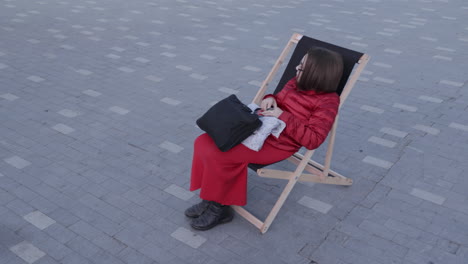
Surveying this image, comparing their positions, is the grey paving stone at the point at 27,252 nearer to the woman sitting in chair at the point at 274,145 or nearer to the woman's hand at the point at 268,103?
the woman sitting in chair at the point at 274,145

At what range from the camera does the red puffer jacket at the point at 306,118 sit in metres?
3.33

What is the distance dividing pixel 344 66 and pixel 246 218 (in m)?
1.35

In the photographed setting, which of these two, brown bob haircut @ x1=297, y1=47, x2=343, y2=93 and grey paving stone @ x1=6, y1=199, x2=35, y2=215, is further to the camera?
grey paving stone @ x1=6, y1=199, x2=35, y2=215

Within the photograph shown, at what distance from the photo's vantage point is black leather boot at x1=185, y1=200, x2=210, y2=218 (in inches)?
139

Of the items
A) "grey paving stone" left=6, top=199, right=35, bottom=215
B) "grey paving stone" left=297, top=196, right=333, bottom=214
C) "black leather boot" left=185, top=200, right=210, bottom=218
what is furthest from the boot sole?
"grey paving stone" left=6, top=199, right=35, bottom=215

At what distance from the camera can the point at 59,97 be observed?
A: 18.5ft

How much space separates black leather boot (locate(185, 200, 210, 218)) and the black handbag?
55cm

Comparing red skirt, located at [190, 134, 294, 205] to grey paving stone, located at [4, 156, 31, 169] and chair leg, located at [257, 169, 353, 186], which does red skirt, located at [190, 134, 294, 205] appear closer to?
chair leg, located at [257, 169, 353, 186]

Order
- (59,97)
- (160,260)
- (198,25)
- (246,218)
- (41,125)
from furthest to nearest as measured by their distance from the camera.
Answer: (198,25) → (59,97) → (41,125) → (246,218) → (160,260)

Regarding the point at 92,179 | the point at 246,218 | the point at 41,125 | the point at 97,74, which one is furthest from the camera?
the point at 97,74

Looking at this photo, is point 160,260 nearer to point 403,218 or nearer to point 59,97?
point 403,218

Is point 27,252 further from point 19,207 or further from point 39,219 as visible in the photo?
point 19,207

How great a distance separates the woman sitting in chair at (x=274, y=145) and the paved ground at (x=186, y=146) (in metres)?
0.19

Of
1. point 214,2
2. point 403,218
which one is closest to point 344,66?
point 403,218
